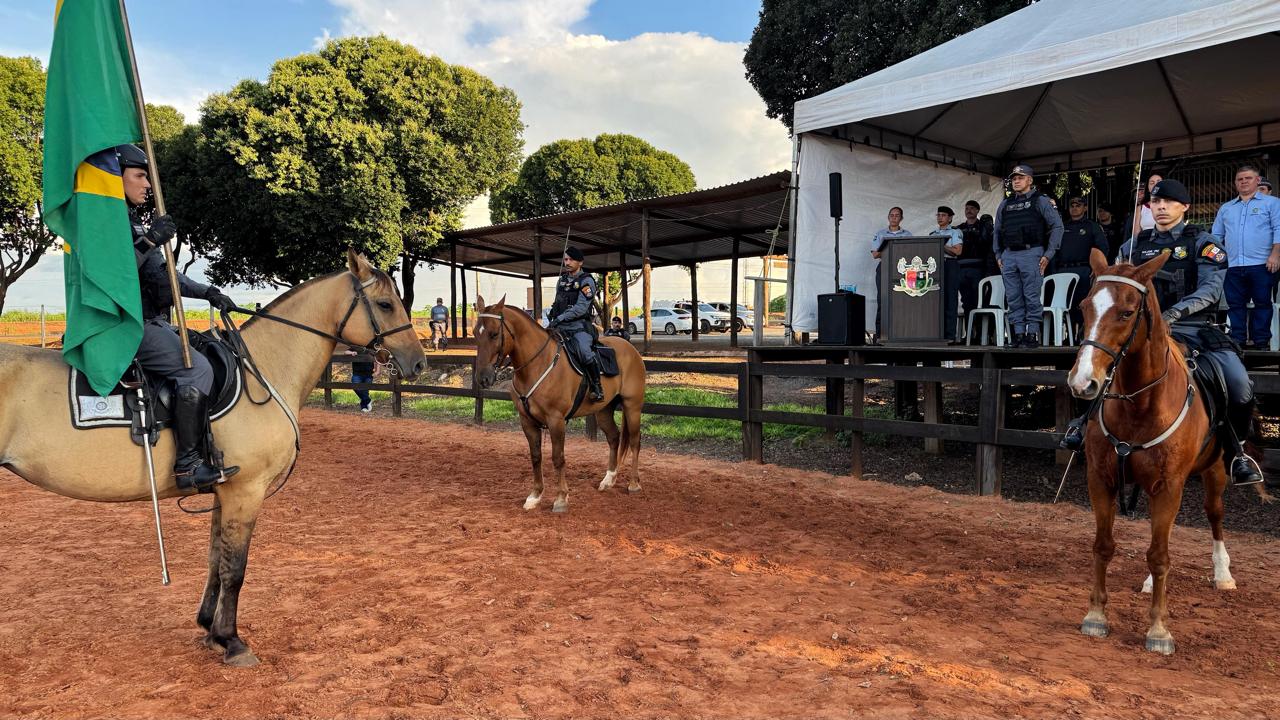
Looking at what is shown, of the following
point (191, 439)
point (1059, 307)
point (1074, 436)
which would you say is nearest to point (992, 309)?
point (1059, 307)

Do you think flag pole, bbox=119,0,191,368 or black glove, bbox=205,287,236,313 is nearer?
flag pole, bbox=119,0,191,368

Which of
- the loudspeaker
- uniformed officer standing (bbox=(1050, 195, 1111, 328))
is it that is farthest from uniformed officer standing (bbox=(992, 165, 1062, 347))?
the loudspeaker

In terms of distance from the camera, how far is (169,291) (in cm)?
357

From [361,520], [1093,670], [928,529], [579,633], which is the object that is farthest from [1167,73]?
[361,520]

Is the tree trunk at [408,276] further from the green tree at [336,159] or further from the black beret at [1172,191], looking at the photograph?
the black beret at [1172,191]

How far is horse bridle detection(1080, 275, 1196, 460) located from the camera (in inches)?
143

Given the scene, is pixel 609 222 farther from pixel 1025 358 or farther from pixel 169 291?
pixel 169 291

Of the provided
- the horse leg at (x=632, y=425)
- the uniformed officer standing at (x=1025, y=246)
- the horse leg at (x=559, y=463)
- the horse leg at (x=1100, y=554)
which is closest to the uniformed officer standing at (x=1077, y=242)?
the uniformed officer standing at (x=1025, y=246)

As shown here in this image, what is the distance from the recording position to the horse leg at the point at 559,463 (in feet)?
22.2

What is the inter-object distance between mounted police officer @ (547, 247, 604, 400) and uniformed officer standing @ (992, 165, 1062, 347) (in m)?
4.41

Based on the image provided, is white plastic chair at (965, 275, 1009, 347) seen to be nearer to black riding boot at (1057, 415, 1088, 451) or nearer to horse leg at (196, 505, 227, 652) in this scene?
black riding boot at (1057, 415, 1088, 451)

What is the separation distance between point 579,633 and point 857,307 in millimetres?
6139

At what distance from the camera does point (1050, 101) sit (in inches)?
411

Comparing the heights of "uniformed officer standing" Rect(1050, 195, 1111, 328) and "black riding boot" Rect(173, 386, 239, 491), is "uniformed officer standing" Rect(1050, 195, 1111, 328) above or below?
above
